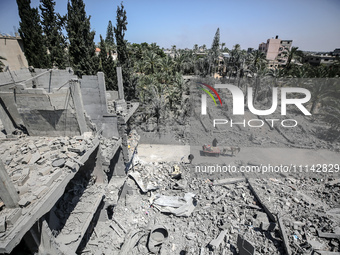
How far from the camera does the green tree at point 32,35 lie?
65.9 ft

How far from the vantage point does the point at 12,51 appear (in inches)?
985

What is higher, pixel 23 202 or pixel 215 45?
pixel 215 45

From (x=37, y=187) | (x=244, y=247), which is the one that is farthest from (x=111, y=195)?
(x=244, y=247)

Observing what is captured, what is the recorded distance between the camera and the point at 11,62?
81.5ft

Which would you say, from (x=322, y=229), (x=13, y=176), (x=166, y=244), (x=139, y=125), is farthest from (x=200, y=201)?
(x=139, y=125)

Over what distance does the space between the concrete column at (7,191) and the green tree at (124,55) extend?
16.9m

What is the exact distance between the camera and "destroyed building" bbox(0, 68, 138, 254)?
452 centimetres

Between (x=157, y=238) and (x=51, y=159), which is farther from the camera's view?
(x=157, y=238)

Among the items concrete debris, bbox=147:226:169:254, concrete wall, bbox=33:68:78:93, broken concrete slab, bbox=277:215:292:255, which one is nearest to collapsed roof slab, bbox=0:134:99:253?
concrete wall, bbox=33:68:78:93

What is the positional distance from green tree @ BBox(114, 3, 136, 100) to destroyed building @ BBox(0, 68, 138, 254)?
9.82 meters

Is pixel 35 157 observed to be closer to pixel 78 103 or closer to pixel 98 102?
pixel 78 103

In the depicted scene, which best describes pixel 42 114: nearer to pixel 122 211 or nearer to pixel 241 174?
pixel 122 211

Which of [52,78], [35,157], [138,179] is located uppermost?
[52,78]

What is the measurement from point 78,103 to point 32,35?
66.4 feet
